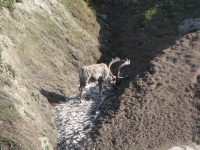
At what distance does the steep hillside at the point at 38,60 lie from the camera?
16.0 meters

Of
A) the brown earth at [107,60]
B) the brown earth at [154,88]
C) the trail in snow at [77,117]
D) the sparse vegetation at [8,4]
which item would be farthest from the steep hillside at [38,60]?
the brown earth at [154,88]

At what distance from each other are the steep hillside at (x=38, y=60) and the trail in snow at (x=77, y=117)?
1.20ft

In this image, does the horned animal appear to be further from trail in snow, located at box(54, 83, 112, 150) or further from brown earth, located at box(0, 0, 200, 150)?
brown earth, located at box(0, 0, 200, 150)

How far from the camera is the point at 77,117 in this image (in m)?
18.6

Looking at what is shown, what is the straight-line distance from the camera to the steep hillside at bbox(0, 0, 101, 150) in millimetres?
15992

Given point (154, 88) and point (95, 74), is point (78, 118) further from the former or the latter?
point (154, 88)

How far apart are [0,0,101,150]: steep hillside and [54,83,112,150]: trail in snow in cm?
37

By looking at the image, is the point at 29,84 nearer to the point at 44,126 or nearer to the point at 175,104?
the point at 44,126

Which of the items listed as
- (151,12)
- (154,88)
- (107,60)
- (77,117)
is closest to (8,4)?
(107,60)

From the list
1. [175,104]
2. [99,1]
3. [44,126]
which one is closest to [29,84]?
[44,126]

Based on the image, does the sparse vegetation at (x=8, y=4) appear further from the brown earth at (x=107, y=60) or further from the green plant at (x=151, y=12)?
the green plant at (x=151, y=12)

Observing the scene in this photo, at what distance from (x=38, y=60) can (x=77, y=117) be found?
11.9 feet

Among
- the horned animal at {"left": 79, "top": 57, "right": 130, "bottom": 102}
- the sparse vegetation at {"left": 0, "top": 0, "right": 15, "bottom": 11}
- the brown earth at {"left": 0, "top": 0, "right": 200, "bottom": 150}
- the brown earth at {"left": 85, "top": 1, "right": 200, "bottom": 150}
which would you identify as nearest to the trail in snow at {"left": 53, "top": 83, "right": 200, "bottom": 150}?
the brown earth at {"left": 0, "top": 0, "right": 200, "bottom": 150}

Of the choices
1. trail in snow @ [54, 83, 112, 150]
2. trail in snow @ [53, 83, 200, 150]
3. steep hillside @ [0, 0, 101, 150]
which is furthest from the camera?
trail in snow @ [54, 83, 112, 150]
